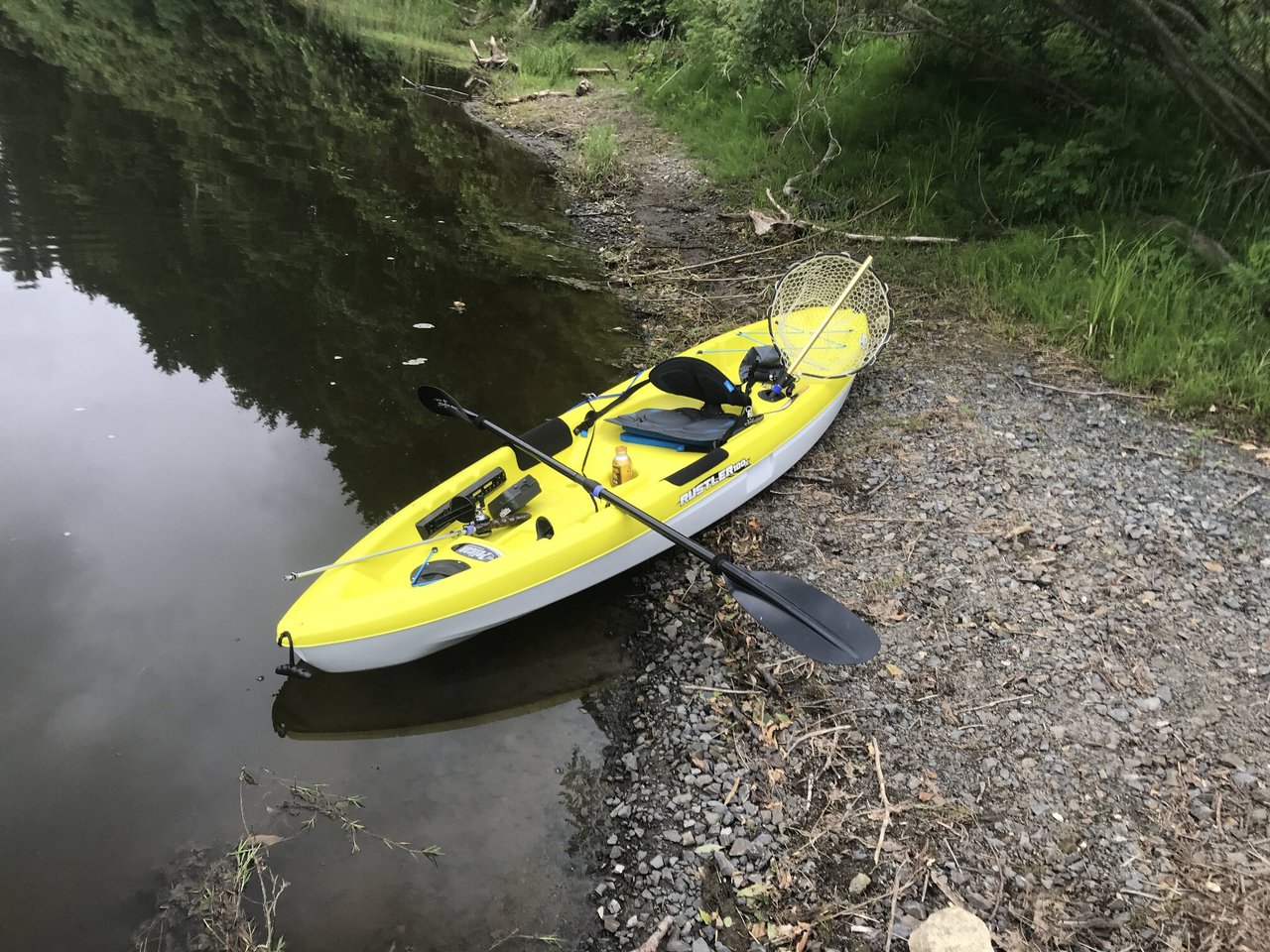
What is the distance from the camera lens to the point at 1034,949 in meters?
2.53

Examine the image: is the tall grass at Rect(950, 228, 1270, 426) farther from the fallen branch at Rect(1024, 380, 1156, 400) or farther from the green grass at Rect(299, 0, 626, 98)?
the green grass at Rect(299, 0, 626, 98)

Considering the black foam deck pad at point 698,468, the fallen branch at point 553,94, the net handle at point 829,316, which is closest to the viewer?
the black foam deck pad at point 698,468

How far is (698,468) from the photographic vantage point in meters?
4.22

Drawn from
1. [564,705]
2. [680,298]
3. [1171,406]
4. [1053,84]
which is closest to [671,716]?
[564,705]

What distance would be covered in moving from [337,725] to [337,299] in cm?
461

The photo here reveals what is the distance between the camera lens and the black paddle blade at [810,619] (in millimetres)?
3162

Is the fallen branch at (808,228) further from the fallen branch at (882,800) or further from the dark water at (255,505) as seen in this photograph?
the fallen branch at (882,800)

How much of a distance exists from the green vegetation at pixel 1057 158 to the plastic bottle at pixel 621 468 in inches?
147

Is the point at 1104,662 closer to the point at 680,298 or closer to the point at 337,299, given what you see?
the point at 680,298

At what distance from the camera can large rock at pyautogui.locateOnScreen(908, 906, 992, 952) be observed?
97.7 inches

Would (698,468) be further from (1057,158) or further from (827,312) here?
(1057,158)

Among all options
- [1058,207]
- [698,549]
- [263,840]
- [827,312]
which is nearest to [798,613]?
[698,549]

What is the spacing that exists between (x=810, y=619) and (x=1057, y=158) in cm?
576

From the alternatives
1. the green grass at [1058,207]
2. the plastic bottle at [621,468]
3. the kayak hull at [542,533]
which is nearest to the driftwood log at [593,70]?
the green grass at [1058,207]
